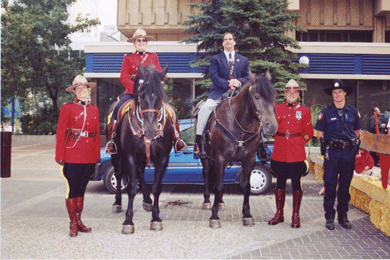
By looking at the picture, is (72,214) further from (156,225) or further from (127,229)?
(156,225)

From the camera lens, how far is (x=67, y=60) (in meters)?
28.2

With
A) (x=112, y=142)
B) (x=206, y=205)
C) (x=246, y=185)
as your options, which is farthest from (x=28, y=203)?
(x=246, y=185)

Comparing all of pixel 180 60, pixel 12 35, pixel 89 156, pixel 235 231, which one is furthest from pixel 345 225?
pixel 12 35

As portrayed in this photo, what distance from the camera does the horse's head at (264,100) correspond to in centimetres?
555

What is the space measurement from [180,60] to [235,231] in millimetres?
15731

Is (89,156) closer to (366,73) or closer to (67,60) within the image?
(366,73)

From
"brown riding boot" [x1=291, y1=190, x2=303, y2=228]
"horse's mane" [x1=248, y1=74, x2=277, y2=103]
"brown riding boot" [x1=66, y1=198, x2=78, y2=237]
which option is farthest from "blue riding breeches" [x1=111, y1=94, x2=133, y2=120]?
"brown riding boot" [x1=291, y1=190, x2=303, y2=228]

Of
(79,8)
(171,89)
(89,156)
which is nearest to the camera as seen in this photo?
(89,156)

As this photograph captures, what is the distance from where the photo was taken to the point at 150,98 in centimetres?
568

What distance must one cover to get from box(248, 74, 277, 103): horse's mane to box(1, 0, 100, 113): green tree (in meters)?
22.8

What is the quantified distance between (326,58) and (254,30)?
6336 mm

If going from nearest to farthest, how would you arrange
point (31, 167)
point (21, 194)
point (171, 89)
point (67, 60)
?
point (21, 194)
point (31, 167)
point (171, 89)
point (67, 60)

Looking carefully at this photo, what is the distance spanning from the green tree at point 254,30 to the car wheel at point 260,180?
6189mm

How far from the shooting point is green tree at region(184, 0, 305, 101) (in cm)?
1497
